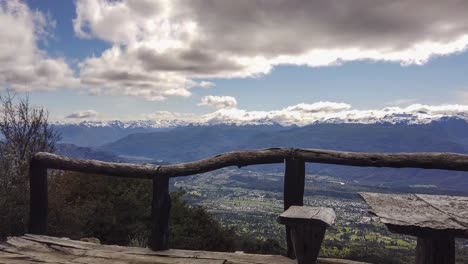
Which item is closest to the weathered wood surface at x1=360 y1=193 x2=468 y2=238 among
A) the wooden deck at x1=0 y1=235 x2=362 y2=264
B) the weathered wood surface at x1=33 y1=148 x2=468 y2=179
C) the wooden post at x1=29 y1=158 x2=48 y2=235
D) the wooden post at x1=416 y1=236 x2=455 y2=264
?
the wooden post at x1=416 y1=236 x2=455 y2=264

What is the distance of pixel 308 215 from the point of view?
4434 millimetres

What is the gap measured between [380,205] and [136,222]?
1636cm

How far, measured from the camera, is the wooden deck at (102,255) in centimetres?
561

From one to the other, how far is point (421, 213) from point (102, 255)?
177 inches

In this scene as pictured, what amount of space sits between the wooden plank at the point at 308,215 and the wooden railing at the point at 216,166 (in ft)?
3.16

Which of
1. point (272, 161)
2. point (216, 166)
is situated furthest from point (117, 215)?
point (272, 161)

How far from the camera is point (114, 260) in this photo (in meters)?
5.71

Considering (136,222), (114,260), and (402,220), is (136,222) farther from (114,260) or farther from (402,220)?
(402,220)

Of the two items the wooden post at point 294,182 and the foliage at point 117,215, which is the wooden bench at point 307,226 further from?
the foliage at point 117,215

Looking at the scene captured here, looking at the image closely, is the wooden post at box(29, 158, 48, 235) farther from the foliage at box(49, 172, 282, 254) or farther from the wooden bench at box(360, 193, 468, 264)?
the wooden bench at box(360, 193, 468, 264)

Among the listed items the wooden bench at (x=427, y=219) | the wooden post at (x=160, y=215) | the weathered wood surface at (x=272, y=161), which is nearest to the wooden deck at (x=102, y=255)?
the wooden post at (x=160, y=215)

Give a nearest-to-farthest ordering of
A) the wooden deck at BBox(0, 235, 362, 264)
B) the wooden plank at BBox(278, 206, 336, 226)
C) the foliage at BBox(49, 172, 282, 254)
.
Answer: the wooden plank at BBox(278, 206, 336, 226) < the wooden deck at BBox(0, 235, 362, 264) < the foliage at BBox(49, 172, 282, 254)

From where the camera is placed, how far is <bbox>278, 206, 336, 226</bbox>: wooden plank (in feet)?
14.2

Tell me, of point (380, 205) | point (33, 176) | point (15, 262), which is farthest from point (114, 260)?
point (380, 205)
